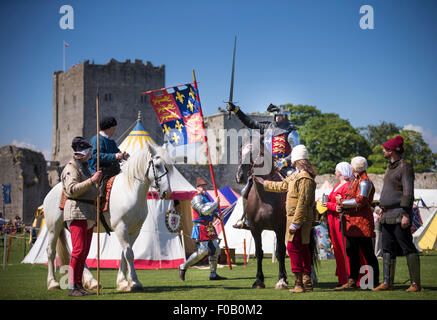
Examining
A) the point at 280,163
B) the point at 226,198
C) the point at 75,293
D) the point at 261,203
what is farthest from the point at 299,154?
the point at 226,198

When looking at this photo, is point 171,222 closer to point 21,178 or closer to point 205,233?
point 205,233

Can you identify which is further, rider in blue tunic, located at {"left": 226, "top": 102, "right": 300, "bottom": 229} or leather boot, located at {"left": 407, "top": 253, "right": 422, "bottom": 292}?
rider in blue tunic, located at {"left": 226, "top": 102, "right": 300, "bottom": 229}

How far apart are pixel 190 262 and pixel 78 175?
3.57 m

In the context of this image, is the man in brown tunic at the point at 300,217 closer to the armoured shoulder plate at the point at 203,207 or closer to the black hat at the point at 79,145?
the black hat at the point at 79,145

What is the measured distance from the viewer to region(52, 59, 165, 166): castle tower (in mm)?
81875

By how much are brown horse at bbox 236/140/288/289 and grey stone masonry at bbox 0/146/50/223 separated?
39681 millimetres

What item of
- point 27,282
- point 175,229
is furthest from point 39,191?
point 27,282

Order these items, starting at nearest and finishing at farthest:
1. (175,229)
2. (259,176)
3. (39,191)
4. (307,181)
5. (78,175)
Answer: (307,181)
(78,175)
(259,176)
(175,229)
(39,191)

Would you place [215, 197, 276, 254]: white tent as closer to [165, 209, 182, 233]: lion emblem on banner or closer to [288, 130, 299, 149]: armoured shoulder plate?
[165, 209, 182, 233]: lion emblem on banner

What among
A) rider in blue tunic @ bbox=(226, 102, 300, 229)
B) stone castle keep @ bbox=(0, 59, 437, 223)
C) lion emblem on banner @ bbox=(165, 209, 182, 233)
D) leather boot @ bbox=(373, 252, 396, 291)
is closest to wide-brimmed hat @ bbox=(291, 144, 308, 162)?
rider in blue tunic @ bbox=(226, 102, 300, 229)

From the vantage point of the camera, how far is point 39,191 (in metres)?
47.1

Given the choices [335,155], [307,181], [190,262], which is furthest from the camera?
[335,155]
